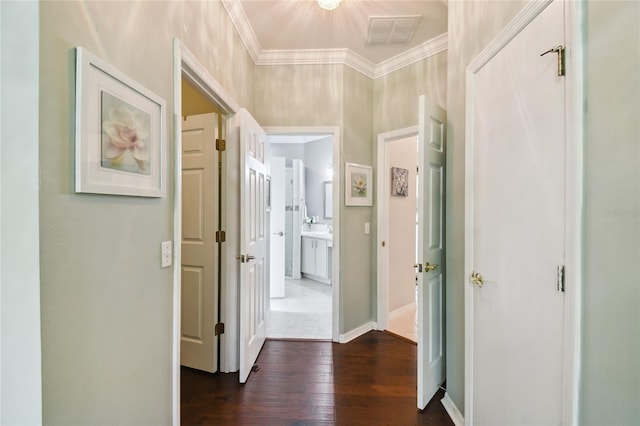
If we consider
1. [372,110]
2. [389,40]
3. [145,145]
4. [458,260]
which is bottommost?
[458,260]

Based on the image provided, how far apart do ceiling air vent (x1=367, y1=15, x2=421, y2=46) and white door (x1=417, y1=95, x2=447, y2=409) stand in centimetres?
91

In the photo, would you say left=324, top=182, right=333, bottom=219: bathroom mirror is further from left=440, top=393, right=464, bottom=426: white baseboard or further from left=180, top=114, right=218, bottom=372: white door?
left=440, top=393, right=464, bottom=426: white baseboard

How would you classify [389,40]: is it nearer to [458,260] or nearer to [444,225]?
[444,225]

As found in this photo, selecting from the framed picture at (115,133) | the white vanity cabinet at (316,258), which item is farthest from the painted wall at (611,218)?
the white vanity cabinet at (316,258)

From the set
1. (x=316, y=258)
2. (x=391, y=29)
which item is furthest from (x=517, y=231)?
(x=316, y=258)

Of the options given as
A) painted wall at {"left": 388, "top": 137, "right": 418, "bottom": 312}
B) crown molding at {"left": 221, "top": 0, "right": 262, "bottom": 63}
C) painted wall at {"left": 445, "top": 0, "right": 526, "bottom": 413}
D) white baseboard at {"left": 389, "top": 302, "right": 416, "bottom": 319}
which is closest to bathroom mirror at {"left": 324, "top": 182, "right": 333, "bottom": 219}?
painted wall at {"left": 388, "top": 137, "right": 418, "bottom": 312}

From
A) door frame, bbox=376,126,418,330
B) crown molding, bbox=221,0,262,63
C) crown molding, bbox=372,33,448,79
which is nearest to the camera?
crown molding, bbox=221,0,262,63

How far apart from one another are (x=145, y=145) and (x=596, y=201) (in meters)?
1.65

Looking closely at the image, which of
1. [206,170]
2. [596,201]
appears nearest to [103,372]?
[206,170]

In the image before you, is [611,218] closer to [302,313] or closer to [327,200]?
[302,313]

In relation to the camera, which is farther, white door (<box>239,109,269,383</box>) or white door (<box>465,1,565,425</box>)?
white door (<box>239,109,269,383</box>)

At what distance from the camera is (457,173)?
179cm

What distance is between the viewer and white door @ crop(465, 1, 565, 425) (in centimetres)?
107

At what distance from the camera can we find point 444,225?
2.07 meters
